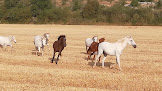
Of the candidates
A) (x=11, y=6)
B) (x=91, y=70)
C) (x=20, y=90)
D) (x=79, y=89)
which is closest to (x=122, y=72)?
(x=91, y=70)

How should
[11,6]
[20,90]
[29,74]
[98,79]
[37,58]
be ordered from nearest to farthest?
[20,90] → [98,79] → [29,74] → [37,58] → [11,6]

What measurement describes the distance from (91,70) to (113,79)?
2.45m

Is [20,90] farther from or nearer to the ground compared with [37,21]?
Result: farther from the ground

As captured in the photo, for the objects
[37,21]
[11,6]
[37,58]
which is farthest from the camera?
[11,6]

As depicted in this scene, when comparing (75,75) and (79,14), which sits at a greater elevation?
(75,75)

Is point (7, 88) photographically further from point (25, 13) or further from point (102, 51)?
point (25, 13)

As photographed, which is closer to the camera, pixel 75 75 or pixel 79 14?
pixel 75 75

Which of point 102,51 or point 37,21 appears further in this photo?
point 37,21

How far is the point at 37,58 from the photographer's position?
19250 mm

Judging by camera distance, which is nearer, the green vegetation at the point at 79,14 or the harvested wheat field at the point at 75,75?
the harvested wheat field at the point at 75,75

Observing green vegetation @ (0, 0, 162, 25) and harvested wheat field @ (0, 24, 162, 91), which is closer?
harvested wheat field @ (0, 24, 162, 91)

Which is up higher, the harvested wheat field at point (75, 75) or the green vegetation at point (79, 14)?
the harvested wheat field at point (75, 75)

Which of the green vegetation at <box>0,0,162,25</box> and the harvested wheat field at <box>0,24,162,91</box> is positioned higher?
the harvested wheat field at <box>0,24,162,91</box>

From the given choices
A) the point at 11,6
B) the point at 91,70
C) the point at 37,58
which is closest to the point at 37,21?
the point at 11,6
